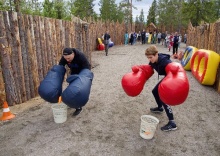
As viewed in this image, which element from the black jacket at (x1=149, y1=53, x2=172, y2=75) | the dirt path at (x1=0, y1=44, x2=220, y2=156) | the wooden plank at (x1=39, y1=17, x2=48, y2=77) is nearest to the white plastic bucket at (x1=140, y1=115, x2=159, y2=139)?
the dirt path at (x1=0, y1=44, x2=220, y2=156)

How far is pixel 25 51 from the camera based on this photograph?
17.0 ft

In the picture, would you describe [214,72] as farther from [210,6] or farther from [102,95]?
[210,6]

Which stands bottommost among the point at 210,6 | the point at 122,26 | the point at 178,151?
the point at 178,151

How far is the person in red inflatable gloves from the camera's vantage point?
307 centimetres

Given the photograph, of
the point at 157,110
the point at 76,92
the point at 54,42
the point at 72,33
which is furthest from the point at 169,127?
the point at 72,33

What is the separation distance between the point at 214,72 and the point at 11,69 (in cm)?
615

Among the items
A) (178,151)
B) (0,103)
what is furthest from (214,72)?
(0,103)

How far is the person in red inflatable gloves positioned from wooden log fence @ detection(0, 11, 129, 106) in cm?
283

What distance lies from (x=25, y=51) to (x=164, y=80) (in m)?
3.71

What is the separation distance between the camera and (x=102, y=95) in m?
6.10

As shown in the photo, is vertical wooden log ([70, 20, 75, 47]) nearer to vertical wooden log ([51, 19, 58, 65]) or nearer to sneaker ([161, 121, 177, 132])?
vertical wooden log ([51, 19, 58, 65])

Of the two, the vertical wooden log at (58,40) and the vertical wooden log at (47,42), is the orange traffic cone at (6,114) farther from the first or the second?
the vertical wooden log at (58,40)

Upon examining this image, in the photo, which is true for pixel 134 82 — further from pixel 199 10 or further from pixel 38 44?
pixel 199 10

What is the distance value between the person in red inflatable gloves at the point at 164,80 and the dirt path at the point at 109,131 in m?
0.53
